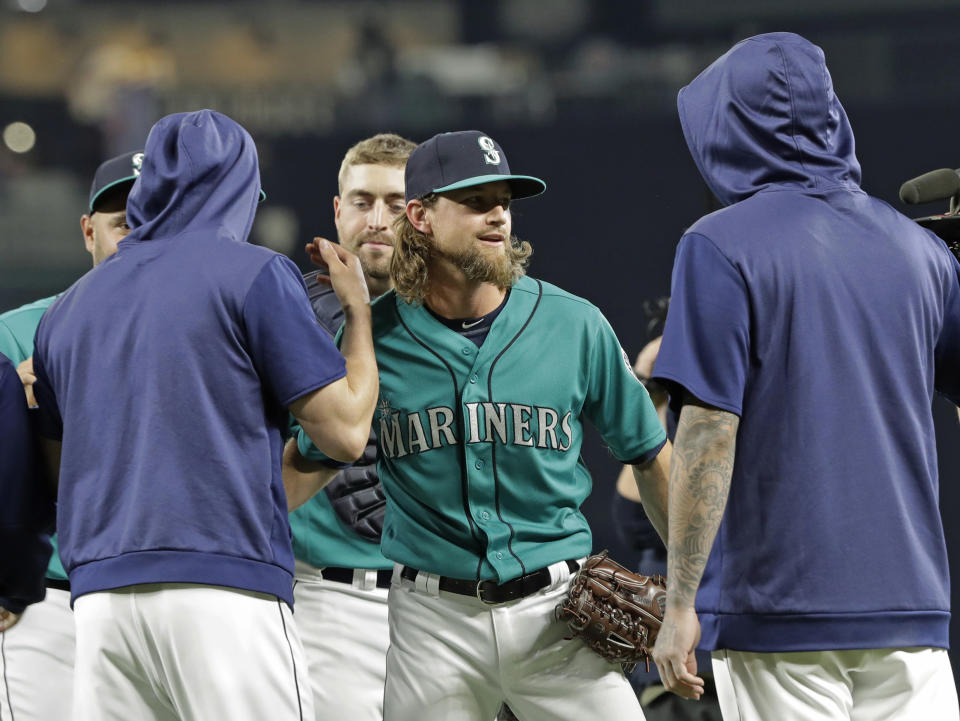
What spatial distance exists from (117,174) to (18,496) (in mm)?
1238

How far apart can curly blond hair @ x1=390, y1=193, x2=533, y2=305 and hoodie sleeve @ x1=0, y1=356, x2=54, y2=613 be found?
875mm

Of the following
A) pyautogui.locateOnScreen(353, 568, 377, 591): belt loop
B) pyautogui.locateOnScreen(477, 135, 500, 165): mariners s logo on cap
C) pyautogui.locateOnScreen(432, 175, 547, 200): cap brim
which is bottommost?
pyautogui.locateOnScreen(353, 568, 377, 591): belt loop

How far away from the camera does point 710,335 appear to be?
2152mm

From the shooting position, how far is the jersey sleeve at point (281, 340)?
2.35 meters

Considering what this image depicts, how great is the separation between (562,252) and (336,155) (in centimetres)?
144

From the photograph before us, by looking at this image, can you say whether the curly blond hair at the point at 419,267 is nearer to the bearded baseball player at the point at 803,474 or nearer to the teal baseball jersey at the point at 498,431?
the teal baseball jersey at the point at 498,431

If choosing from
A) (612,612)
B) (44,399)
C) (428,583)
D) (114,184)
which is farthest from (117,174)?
(612,612)

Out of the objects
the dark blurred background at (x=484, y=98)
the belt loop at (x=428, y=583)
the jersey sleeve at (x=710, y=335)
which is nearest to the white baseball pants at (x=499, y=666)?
the belt loop at (x=428, y=583)

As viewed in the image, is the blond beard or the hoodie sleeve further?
the blond beard

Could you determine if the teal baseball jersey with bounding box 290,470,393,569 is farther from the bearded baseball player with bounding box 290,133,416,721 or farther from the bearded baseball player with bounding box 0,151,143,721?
the bearded baseball player with bounding box 0,151,143,721

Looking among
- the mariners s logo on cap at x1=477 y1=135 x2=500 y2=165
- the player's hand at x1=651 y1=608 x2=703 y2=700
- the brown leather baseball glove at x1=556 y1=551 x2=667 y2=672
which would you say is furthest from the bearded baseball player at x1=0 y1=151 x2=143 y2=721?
the player's hand at x1=651 y1=608 x2=703 y2=700

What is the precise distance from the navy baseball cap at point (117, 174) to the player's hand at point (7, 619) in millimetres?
1092

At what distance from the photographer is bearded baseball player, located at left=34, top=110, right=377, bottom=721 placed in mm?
2273

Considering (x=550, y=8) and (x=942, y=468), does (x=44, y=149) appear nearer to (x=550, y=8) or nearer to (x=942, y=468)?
(x=550, y=8)
